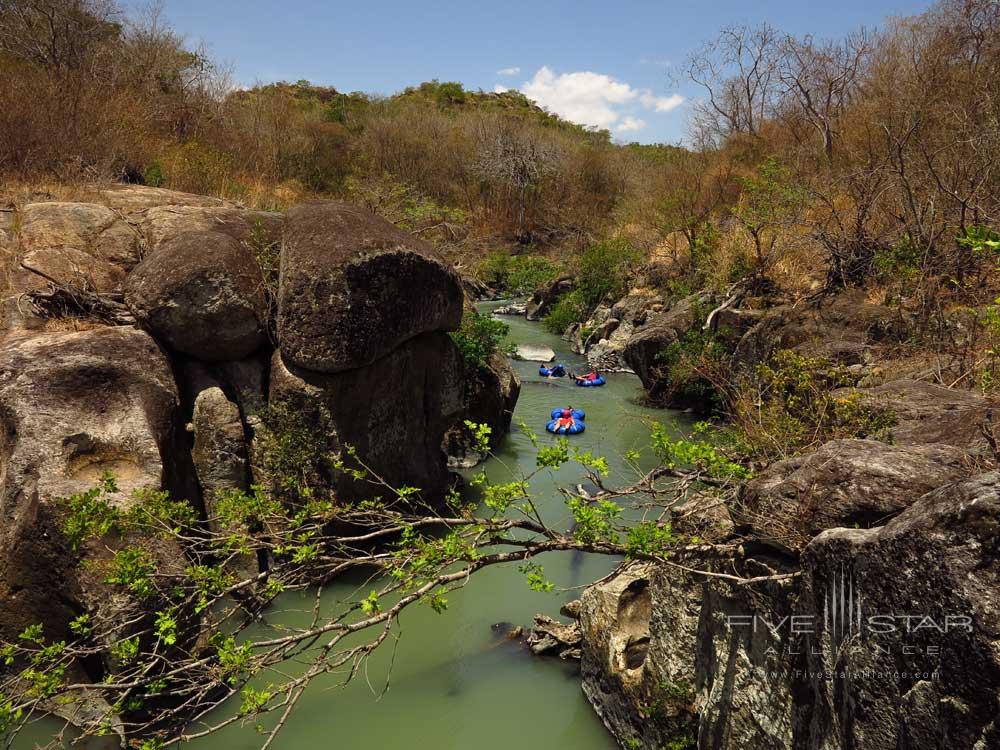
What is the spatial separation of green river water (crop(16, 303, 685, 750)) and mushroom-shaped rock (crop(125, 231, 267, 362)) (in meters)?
2.85

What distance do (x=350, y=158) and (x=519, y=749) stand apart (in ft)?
97.4

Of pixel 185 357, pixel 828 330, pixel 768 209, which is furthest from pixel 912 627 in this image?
pixel 768 209

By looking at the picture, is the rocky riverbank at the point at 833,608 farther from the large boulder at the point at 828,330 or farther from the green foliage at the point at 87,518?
the green foliage at the point at 87,518

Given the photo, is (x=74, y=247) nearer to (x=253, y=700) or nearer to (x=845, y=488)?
(x=253, y=700)

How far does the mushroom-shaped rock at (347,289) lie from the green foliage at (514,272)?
827 inches

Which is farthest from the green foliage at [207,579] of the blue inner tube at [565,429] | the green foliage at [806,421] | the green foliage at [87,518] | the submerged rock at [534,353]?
the submerged rock at [534,353]

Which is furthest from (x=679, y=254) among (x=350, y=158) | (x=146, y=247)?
(x=350, y=158)

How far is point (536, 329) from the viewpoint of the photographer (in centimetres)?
2177

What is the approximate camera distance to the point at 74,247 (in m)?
7.32

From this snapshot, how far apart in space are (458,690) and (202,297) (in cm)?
463

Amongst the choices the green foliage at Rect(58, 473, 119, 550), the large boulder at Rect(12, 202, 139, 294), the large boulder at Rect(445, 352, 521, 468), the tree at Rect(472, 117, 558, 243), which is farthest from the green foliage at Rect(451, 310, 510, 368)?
the tree at Rect(472, 117, 558, 243)

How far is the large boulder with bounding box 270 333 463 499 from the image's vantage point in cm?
665

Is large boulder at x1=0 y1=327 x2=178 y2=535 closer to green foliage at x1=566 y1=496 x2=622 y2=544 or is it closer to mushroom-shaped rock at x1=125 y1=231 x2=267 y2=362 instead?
mushroom-shaped rock at x1=125 y1=231 x2=267 y2=362

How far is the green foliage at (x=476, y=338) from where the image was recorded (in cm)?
937
